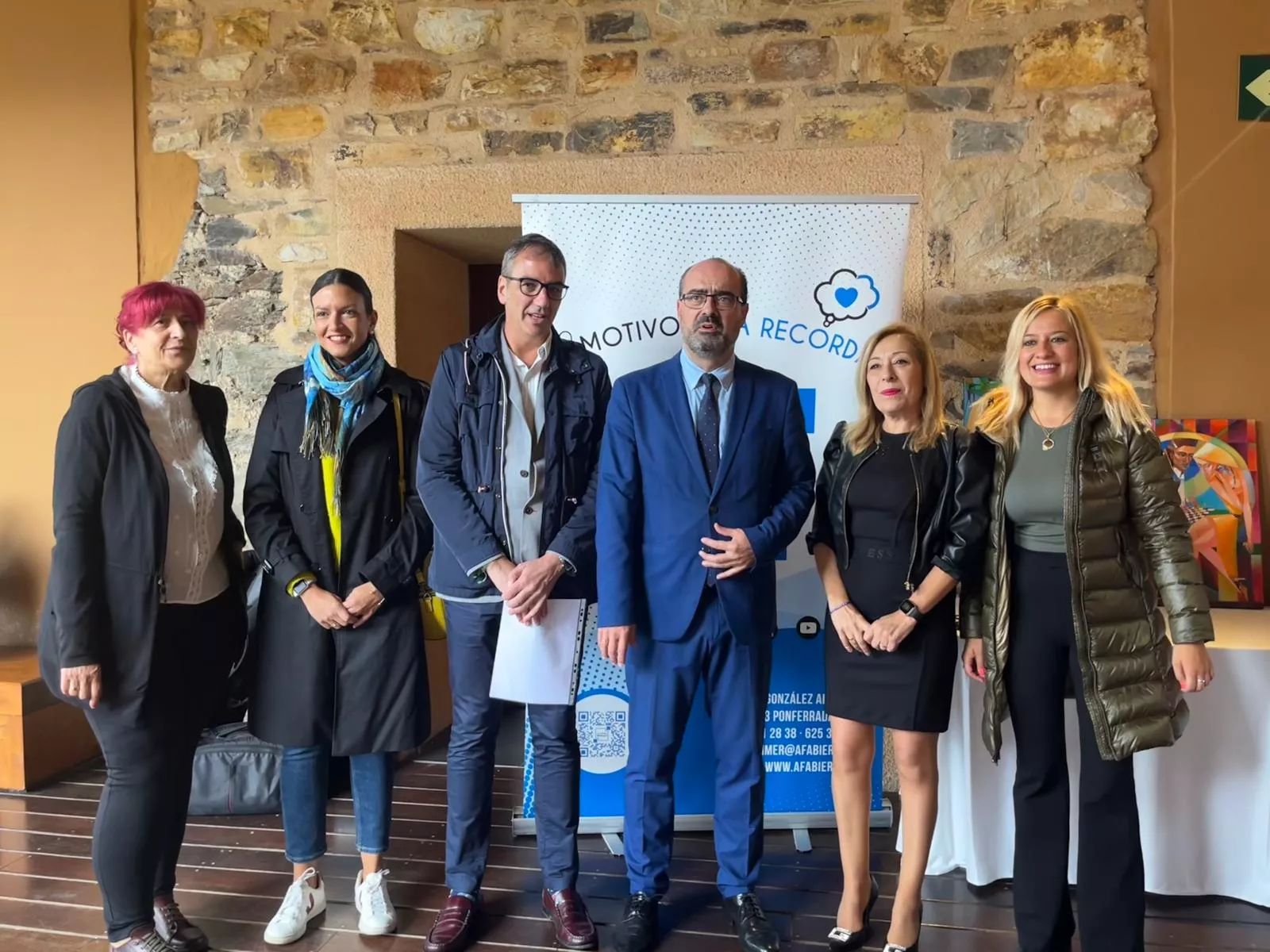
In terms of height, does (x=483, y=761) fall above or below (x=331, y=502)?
below

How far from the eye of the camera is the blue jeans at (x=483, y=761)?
88.3 inches

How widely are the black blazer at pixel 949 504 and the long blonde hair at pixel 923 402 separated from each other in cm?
2

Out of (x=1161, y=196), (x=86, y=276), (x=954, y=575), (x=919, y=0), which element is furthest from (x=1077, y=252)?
(x=86, y=276)

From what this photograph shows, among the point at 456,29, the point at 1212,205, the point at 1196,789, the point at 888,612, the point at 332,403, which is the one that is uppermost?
the point at 456,29

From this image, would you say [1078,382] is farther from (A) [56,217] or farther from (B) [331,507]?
(A) [56,217]

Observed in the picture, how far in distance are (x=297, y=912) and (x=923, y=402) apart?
6.65 feet

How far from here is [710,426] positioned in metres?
2.26

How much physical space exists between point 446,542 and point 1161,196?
110 inches

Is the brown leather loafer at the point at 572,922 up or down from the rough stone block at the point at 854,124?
down

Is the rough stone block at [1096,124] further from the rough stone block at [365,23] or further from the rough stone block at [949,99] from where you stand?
the rough stone block at [365,23]

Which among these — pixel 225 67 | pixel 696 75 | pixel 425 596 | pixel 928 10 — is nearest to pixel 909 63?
pixel 928 10

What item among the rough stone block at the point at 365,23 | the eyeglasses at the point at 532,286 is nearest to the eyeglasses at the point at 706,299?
the eyeglasses at the point at 532,286

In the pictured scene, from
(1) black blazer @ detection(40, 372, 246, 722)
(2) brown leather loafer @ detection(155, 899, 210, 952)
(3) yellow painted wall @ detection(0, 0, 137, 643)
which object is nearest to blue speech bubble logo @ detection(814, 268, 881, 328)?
(1) black blazer @ detection(40, 372, 246, 722)

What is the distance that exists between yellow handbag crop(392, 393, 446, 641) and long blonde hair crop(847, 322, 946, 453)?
1.14 meters
